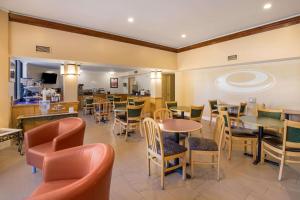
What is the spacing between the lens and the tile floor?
6.83 feet

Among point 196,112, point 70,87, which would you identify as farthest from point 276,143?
point 70,87

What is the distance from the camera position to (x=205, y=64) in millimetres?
5965

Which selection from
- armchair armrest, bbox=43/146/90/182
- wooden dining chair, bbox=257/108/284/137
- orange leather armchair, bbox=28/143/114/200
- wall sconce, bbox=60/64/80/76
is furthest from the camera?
wall sconce, bbox=60/64/80/76

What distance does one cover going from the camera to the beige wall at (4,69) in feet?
11.4

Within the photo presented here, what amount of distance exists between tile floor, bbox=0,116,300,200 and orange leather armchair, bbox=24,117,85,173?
1.15 ft

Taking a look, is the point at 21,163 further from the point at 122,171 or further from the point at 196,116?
the point at 196,116

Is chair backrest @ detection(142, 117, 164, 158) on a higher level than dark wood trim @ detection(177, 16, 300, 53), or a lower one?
lower

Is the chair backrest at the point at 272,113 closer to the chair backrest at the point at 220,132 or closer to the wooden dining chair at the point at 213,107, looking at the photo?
the chair backrest at the point at 220,132

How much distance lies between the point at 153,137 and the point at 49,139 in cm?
176

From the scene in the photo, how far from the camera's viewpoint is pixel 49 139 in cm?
270

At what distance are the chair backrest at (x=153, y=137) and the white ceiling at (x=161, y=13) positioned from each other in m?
2.42

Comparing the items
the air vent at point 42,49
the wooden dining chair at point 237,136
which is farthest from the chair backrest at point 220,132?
the air vent at point 42,49

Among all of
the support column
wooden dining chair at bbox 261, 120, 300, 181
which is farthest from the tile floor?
the support column

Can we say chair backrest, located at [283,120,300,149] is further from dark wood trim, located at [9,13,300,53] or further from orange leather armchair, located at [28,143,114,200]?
dark wood trim, located at [9,13,300,53]
